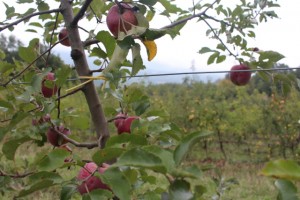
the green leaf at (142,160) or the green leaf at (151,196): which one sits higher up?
the green leaf at (142,160)

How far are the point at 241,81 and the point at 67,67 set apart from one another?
896 mm

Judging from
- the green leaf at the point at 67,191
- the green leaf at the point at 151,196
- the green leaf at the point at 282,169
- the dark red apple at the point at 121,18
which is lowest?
the green leaf at the point at 151,196

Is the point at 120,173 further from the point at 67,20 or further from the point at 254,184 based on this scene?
the point at 254,184

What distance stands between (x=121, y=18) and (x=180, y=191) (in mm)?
349

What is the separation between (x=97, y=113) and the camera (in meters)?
0.75

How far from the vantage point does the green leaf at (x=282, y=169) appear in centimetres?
33

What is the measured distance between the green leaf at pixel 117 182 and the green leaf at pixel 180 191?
0.10 metres

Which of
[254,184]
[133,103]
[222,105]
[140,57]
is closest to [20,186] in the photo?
[133,103]

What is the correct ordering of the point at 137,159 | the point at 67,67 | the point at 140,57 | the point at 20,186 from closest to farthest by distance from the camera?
the point at 137,159, the point at 140,57, the point at 67,67, the point at 20,186

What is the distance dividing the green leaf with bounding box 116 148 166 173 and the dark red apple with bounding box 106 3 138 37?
283mm

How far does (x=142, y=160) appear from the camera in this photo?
0.40 metres

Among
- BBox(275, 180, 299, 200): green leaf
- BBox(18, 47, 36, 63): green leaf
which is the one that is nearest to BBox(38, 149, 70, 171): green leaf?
BBox(275, 180, 299, 200): green leaf

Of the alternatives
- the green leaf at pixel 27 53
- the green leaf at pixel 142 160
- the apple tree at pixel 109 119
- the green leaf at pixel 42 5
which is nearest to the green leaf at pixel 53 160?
the apple tree at pixel 109 119

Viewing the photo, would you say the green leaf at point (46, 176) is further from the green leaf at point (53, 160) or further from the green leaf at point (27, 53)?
the green leaf at point (27, 53)
